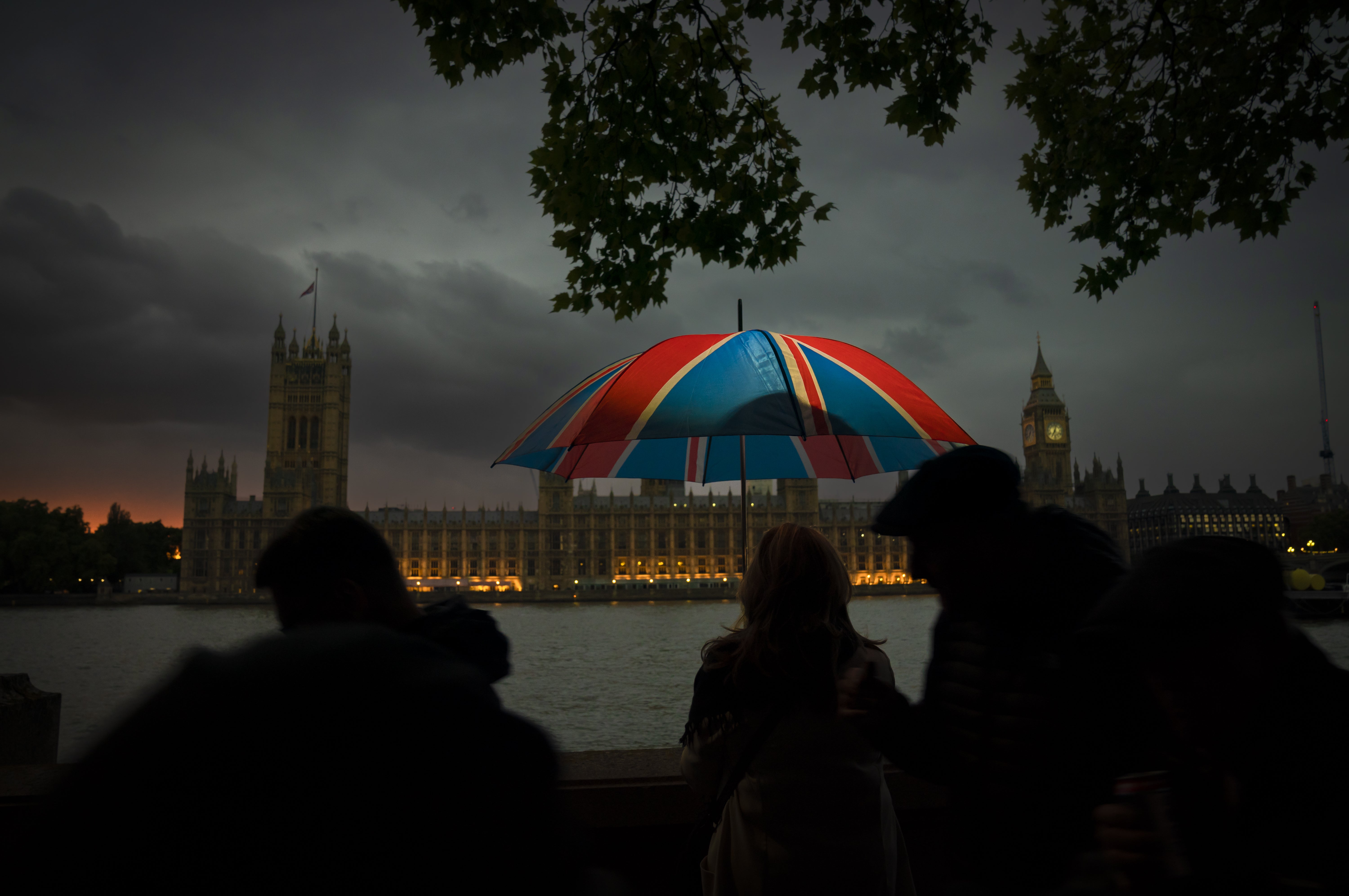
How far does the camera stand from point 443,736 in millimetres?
521

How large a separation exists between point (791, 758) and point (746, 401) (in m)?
1.13

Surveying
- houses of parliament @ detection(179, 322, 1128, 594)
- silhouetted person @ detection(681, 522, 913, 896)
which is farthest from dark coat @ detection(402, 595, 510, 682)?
houses of parliament @ detection(179, 322, 1128, 594)

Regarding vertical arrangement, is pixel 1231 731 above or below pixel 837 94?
below

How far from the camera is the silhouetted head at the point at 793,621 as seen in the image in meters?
1.70

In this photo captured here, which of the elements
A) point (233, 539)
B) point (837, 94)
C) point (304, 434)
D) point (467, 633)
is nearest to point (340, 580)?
point (467, 633)

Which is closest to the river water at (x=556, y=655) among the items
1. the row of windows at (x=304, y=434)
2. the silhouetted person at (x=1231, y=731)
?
the silhouetted person at (x=1231, y=731)

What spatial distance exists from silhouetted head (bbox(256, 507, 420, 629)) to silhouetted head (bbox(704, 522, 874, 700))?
2.41 feet

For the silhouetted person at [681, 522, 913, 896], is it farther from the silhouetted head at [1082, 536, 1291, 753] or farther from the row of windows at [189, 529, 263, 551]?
the row of windows at [189, 529, 263, 551]

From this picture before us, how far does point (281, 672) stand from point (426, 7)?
127 inches

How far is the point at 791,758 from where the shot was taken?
1697 millimetres

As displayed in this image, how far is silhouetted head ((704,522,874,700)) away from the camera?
66.7 inches

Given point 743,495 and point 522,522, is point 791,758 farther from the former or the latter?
point 522,522

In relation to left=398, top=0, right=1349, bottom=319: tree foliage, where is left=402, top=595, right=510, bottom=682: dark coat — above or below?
below

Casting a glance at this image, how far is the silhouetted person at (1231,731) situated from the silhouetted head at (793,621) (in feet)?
2.56
